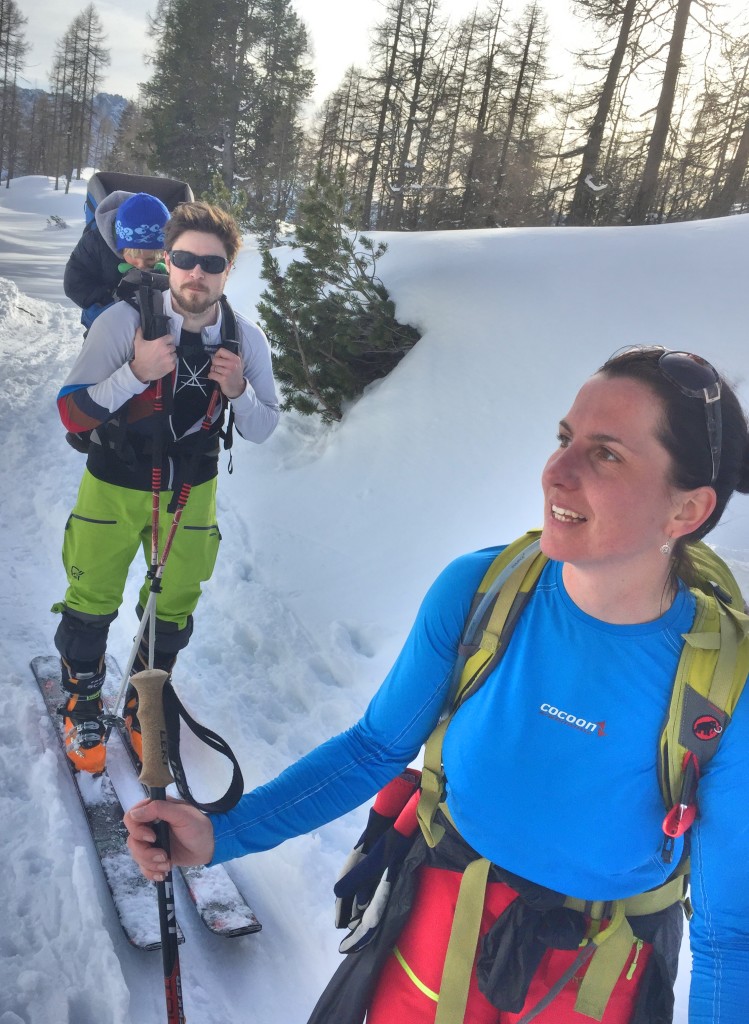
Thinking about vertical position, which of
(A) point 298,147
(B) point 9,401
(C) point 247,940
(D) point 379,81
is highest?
(D) point 379,81

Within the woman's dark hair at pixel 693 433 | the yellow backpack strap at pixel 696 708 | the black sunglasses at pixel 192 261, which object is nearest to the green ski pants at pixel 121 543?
the black sunglasses at pixel 192 261

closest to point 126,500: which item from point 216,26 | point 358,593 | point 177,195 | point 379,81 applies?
point 358,593

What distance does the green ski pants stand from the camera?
2.91 meters

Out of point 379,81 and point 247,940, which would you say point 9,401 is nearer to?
point 247,940

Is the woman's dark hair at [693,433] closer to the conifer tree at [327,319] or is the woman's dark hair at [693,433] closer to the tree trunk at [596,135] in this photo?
the conifer tree at [327,319]

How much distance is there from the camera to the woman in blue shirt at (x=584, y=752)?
128 centimetres

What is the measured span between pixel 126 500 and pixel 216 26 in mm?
27072

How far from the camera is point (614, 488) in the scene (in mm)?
1324

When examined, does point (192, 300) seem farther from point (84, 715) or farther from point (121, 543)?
point (84, 715)

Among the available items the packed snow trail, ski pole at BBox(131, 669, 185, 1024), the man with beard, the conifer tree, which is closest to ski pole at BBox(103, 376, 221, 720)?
the man with beard

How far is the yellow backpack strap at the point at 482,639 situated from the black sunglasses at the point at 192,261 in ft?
6.65

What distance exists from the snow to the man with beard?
0.51 metres

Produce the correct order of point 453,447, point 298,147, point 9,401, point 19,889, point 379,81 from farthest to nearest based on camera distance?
point 298,147, point 379,81, point 9,401, point 453,447, point 19,889

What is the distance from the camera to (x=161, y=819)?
4.39 ft
